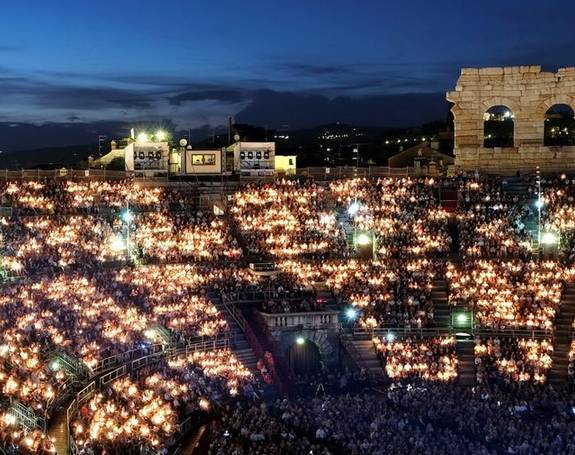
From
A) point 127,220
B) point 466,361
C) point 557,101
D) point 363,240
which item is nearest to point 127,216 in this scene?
point 127,220

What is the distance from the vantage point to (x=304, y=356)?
45781 mm

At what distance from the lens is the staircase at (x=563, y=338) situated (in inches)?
1672

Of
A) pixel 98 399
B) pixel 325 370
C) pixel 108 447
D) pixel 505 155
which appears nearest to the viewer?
pixel 108 447

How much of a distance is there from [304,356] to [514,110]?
76.0 feet

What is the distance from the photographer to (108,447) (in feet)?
99.6

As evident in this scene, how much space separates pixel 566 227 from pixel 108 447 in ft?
99.7

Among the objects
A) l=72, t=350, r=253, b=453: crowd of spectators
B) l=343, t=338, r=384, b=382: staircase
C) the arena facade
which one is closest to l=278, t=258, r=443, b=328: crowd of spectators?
the arena facade

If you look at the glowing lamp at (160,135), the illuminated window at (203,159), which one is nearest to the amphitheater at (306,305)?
the illuminated window at (203,159)

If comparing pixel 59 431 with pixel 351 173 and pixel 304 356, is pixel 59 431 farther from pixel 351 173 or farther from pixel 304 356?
pixel 351 173

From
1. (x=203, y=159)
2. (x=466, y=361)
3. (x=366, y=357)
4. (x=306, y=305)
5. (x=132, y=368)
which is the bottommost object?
(x=466, y=361)

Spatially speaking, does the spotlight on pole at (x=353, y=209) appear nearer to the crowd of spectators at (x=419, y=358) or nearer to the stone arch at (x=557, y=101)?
the crowd of spectators at (x=419, y=358)

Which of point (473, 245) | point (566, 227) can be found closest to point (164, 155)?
point (473, 245)

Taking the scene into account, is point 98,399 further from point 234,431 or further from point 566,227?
point 566,227

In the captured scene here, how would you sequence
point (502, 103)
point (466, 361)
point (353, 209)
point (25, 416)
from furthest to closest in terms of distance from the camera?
point (502, 103), point (353, 209), point (466, 361), point (25, 416)
